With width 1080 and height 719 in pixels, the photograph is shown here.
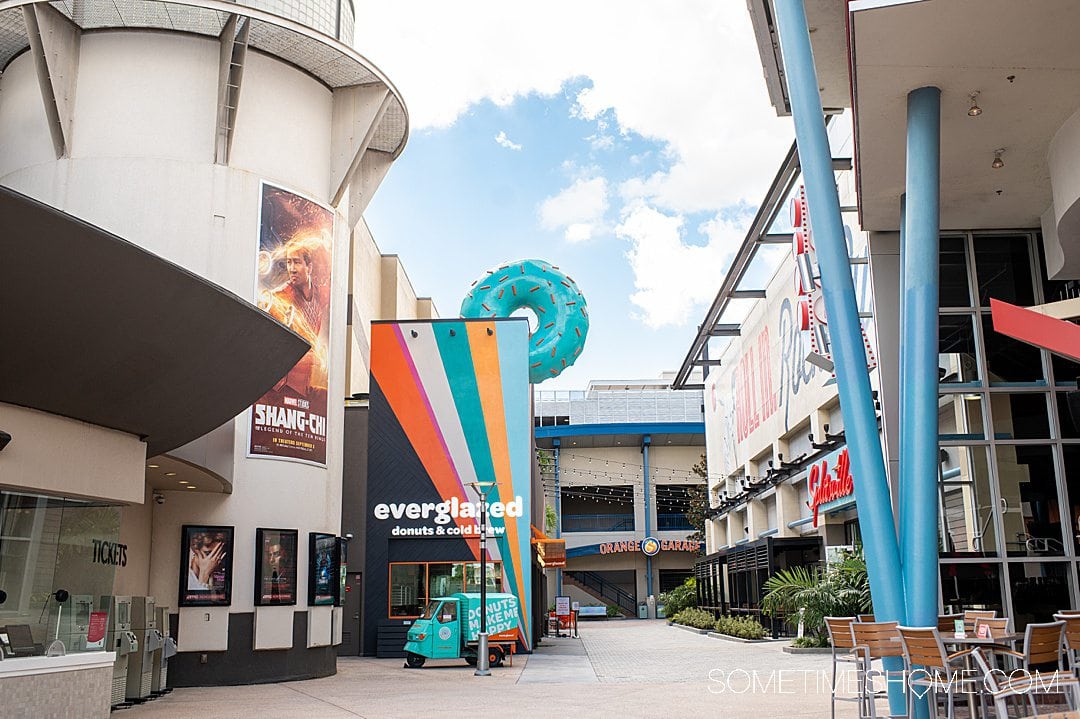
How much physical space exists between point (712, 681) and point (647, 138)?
38.3 m

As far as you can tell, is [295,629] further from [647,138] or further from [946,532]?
[647,138]

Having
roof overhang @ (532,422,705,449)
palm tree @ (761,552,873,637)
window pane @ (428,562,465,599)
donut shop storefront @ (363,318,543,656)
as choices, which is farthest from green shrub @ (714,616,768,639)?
roof overhang @ (532,422,705,449)

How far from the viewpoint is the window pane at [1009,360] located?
38.9ft

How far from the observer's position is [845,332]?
895 cm

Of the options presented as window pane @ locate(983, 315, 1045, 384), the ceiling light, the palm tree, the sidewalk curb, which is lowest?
the sidewalk curb

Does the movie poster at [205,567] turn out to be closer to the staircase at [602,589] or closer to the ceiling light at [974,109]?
the ceiling light at [974,109]

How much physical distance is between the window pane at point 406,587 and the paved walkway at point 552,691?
1258 mm

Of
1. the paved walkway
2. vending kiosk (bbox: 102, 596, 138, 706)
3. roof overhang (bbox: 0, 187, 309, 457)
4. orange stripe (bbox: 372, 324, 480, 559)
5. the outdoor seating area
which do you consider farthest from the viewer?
orange stripe (bbox: 372, 324, 480, 559)

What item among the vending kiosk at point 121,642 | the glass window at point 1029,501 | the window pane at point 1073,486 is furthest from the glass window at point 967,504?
the vending kiosk at point 121,642

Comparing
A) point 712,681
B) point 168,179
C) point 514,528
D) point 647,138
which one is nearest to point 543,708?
point 712,681

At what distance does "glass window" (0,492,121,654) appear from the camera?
31.6 ft

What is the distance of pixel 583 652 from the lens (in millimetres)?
23234

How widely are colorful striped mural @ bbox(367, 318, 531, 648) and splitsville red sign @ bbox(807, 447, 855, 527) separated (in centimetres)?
655

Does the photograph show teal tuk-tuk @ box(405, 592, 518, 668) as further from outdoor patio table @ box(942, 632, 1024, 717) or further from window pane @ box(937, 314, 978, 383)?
outdoor patio table @ box(942, 632, 1024, 717)
